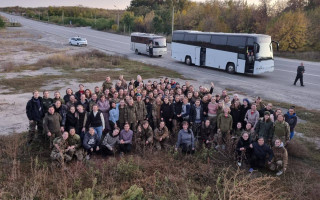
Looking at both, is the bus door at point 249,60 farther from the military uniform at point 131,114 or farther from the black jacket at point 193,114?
the military uniform at point 131,114

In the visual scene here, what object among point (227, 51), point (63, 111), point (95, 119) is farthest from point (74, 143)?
point (227, 51)

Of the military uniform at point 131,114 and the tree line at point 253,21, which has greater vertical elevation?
the tree line at point 253,21

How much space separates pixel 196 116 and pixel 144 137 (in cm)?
189

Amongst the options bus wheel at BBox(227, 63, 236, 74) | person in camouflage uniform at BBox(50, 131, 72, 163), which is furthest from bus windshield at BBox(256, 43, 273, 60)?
person in camouflage uniform at BBox(50, 131, 72, 163)

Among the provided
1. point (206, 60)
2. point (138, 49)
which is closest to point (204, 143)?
point (206, 60)

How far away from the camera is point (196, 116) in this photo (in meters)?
9.05

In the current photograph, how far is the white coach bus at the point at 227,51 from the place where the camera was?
64.6ft

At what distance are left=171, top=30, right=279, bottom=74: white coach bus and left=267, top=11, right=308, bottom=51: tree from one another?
40.5 ft

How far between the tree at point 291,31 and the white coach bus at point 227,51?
486 inches

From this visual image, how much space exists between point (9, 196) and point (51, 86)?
39.9ft

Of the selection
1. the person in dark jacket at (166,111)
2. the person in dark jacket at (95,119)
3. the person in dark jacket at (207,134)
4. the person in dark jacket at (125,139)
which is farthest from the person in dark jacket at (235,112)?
the person in dark jacket at (95,119)

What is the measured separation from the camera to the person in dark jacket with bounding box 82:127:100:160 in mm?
7746

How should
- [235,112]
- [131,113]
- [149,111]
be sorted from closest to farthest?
1. [131,113]
2. [235,112]
3. [149,111]

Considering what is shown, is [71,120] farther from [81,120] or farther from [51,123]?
[51,123]
